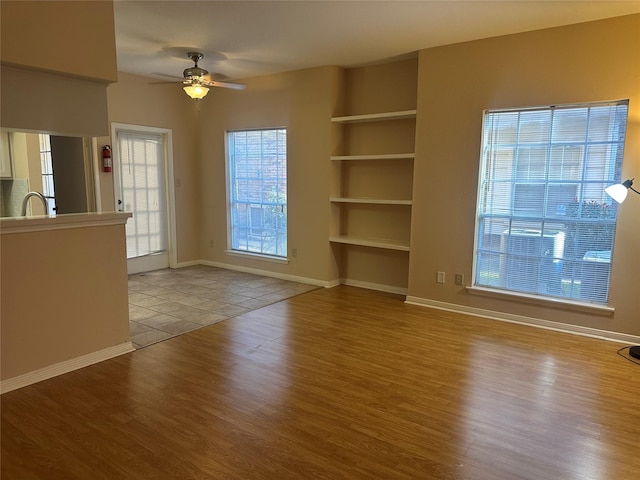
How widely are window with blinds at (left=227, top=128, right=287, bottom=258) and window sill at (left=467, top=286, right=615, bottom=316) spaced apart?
2.74m

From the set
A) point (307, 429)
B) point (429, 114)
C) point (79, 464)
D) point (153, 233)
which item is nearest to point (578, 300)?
point (429, 114)


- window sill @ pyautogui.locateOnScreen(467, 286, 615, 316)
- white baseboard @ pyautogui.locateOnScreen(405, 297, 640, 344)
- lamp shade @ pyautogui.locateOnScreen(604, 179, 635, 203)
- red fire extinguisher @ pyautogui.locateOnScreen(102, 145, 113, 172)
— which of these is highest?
red fire extinguisher @ pyautogui.locateOnScreen(102, 145, 113, 172)

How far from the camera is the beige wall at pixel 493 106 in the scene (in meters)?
3.54

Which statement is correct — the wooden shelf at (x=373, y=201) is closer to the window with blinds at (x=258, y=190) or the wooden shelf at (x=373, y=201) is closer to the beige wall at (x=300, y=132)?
the beige wall at (x=300, y=132)

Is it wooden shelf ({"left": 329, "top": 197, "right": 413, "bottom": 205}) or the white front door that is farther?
the white front door

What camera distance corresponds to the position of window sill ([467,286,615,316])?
3.76 meters

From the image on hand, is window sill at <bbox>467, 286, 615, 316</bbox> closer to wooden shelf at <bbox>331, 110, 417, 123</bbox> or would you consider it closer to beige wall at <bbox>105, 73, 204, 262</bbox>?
wooden shelf at <bbox>331, 110, 417, 123</bbox>

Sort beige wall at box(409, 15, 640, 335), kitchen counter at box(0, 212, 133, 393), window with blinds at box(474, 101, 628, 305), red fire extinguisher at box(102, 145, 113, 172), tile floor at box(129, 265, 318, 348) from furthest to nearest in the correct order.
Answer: red fire extinguisher at box(102, 145, 113, 172), tile floor at box(129, 265, 318, 348), window with blinds at box(474, 101, 628, 305), beige wall at box(409, 15, 640, 335), kitchen counter at box(0, 212, 133, 393)

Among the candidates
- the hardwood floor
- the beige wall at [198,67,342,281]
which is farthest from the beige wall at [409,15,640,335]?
the beige wall at [198,67,342,281]

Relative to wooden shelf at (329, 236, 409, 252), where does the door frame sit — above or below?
above

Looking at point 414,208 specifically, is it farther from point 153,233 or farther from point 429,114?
point 153,233

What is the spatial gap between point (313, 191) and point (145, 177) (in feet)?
8.34

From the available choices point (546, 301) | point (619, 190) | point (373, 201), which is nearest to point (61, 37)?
point (373, 201)

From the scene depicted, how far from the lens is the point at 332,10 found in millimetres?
3410
